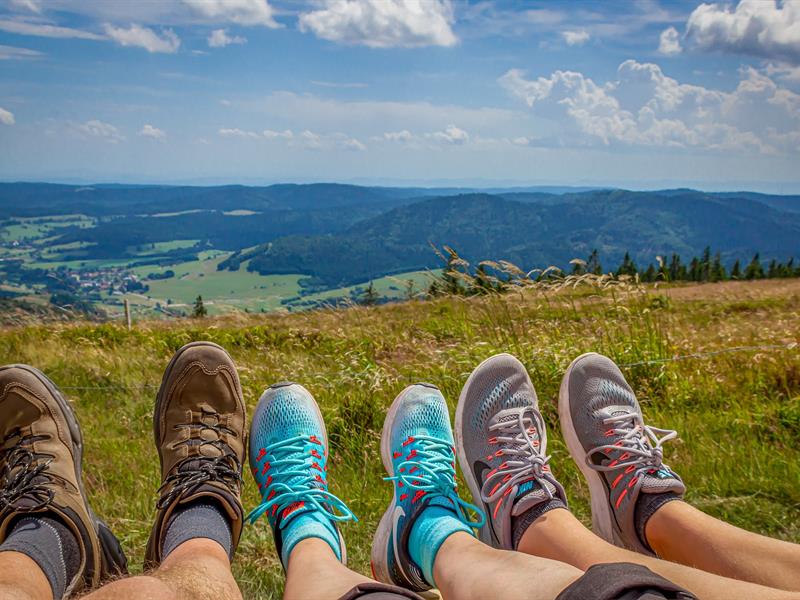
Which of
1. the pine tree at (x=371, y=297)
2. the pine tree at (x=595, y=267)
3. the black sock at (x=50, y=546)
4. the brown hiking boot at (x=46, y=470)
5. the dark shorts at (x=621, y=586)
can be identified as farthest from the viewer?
the pine tree at (x=371, y=297)

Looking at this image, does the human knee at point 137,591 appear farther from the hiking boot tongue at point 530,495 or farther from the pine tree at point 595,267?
the pine tree at point 595,267

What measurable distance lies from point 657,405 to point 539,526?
1.98m

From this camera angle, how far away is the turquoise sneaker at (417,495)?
2.21 m

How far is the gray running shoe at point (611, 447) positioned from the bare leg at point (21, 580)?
1.97 metres

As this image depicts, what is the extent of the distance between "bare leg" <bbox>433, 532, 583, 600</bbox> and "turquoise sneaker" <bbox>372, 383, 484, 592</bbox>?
5.6 inches

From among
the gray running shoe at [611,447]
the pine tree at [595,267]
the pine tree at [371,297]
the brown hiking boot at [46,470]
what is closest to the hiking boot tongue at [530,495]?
the gray running shoe at [611,447]

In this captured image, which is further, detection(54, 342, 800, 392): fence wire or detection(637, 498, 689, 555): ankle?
detection(54, 342, 800, 392): fence wire

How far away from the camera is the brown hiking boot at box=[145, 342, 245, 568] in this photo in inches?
98.0

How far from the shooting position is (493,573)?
170 cm

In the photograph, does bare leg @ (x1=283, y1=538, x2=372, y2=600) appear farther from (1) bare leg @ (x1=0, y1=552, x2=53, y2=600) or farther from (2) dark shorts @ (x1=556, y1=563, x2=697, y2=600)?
(1) bare leg @ (x1=0, y1=552, x2=53, y2=600)

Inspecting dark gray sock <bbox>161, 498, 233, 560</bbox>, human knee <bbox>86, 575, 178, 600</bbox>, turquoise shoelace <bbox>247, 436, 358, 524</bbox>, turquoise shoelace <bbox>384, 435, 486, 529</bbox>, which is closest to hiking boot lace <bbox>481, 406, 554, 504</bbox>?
turquoise shoelace <bbox>384, 435, 486, 529</bbox>

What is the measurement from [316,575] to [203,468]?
3.20ft

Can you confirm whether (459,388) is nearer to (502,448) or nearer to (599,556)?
(502,448)

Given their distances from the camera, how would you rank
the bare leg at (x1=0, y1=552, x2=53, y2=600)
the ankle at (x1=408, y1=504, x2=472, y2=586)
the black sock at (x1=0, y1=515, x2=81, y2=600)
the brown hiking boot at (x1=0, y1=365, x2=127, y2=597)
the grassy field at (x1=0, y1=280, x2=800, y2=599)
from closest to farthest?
the bare leg at (x1=0, y1=552, x2=53, y2=600)
the black sock at (x1=0, y1=515, x2=81, y2=600)
the ankle at (x1=408, y1=504, x2=472, y2=586)
the brown hiking boot at (x1=0, y1=365, x2=127, y2=597)
the grassy field at (x1=0, y1=280, x2=800, y2=599)
